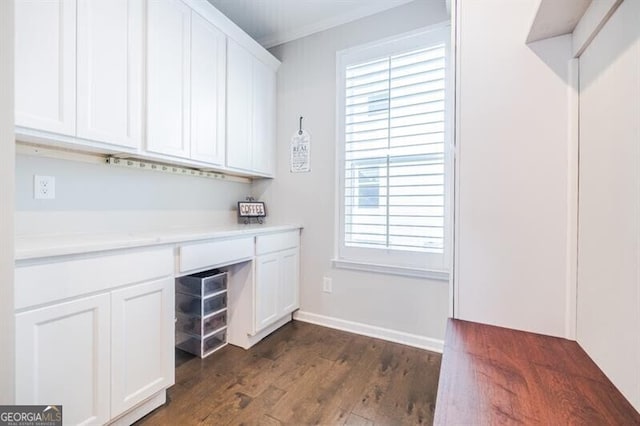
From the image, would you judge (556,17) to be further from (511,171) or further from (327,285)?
(327,285)

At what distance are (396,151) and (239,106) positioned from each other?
4.24ft

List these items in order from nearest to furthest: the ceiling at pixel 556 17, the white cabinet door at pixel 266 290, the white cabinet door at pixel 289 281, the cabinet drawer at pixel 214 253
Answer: the ceiling at pixel 556 17
the cabinet drawer at pixel 214 253
the white cabinet door at pixel 266 290
the white cabinet door at pixel 289 281

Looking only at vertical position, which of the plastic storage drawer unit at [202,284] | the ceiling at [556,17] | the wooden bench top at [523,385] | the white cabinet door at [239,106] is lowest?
the plastic storage drawer unit at [202,284]

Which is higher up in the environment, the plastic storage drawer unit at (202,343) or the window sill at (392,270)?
the window sill at (392,270)

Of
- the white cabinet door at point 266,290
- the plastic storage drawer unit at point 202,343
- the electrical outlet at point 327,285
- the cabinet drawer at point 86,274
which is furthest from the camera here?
the electrical outlet at point 327,285

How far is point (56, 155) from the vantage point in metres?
1.46

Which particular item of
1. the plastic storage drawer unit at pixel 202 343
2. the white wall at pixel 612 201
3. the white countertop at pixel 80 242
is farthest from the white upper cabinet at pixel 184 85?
the white wall at pixel 612 201

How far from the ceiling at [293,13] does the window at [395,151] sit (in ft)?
0.93

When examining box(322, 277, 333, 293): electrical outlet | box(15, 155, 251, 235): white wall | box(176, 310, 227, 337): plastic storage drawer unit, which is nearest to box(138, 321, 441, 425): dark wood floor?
box(176, 310, 227, 337): plastic storage drawer unit

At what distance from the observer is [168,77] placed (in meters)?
1.70

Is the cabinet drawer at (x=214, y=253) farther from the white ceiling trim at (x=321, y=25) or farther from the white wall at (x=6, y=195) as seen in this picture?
the white ceiling trim at (x=321, y=25)

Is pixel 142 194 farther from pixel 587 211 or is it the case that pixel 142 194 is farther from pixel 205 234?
pixel 587 211

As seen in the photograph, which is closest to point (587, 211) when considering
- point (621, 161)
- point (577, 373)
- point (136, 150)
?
point (621, 161)

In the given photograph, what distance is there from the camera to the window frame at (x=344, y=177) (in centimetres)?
202
